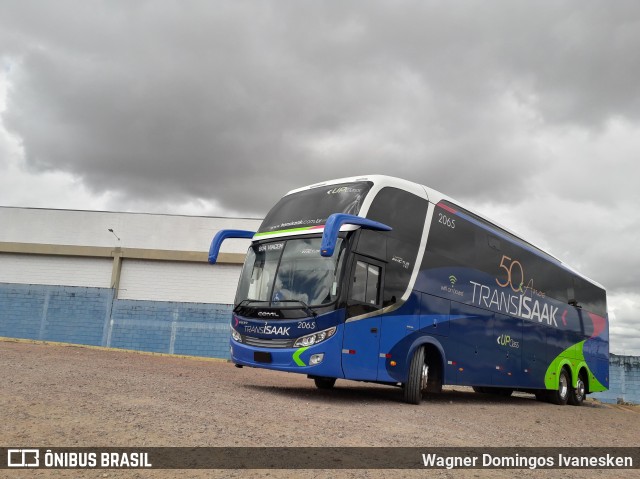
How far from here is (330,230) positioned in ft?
28.1

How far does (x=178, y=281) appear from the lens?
33.6 metres

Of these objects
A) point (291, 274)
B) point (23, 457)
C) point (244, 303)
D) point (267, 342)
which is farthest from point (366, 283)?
point (23, 457)

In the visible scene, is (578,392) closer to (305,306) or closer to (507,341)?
(507,341)

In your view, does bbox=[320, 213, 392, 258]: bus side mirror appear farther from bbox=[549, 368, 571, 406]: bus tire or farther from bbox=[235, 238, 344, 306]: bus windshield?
bbox=[549, 368, 571, 406]: bus tire

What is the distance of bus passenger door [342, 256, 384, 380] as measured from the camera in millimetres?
9305

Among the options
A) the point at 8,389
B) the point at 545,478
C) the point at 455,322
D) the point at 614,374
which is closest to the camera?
the point at 545,478

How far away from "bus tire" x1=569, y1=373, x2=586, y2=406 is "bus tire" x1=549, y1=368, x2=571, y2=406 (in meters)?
0.22

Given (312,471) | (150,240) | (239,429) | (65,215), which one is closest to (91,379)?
(239,429)

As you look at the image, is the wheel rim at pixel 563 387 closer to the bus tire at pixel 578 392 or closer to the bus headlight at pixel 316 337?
the bus tire at pixel 578 392

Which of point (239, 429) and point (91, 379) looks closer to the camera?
point (239, 429)

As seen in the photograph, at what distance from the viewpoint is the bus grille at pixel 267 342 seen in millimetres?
9359

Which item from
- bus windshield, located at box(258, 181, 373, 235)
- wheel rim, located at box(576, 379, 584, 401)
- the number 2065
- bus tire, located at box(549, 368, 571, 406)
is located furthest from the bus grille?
wheel rim, located at box(576, 379, 584, 401)

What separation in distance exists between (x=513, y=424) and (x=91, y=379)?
659 centimetres

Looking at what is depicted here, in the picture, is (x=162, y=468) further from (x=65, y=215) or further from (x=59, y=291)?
(x=65, y=215)
